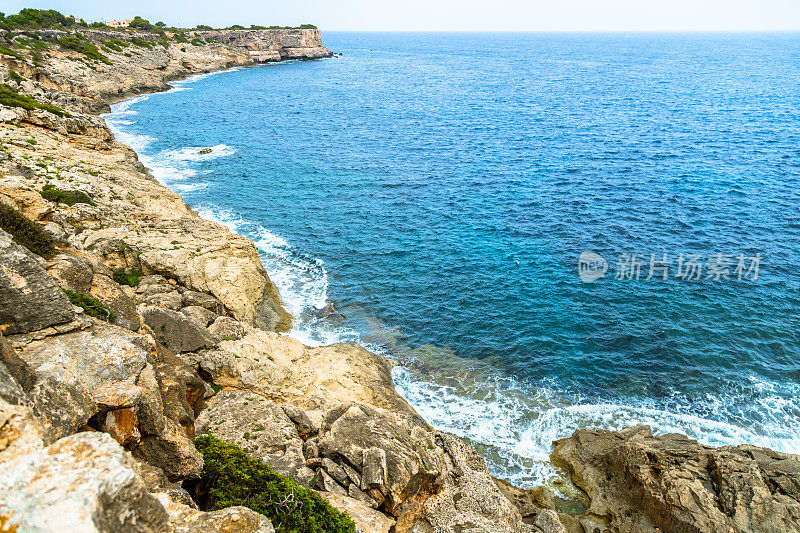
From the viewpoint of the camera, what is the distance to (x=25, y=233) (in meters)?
21.3

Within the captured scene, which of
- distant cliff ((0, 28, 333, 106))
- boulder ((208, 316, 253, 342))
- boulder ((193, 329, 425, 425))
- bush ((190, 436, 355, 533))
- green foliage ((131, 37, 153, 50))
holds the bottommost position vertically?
boulder ((193, 329, 425, 425))

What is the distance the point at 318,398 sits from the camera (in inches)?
1020

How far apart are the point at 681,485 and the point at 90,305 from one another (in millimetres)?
26738

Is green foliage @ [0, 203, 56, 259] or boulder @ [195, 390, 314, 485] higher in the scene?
green foliage @ [0, 203, 56, 259]

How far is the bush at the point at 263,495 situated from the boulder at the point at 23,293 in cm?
672

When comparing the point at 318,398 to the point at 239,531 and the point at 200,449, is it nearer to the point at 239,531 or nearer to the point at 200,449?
the point at 200,449

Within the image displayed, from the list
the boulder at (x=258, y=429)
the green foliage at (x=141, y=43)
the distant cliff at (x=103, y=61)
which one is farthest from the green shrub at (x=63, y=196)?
the green foliage at (x=141, y=43)

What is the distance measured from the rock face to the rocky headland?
79 mm

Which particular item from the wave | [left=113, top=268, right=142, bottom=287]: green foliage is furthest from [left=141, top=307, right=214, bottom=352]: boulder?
the wave

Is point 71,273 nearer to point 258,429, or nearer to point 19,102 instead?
point 258,429

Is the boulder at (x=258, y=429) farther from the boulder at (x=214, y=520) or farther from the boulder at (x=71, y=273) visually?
the boulder at (x=71, y=273)

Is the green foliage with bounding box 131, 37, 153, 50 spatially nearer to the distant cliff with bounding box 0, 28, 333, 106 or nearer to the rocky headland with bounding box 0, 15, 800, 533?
the distant cliff with bounding box 0, 28, 333, 106

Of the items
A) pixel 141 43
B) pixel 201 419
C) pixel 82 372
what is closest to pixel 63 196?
pixel 201 419

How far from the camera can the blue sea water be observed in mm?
30547
